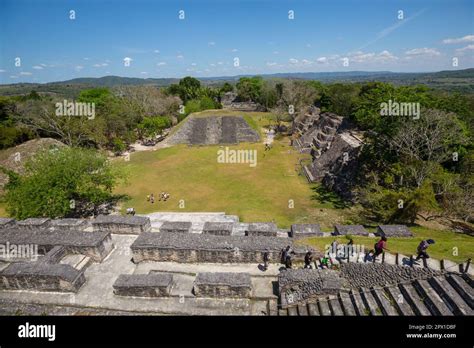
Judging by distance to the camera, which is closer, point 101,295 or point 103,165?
point 101,295

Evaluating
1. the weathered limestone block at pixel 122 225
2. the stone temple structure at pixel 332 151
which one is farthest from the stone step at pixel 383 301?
the stone temple structure at pixel 332 151

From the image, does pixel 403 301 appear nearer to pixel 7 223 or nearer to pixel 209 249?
pixel 209 249

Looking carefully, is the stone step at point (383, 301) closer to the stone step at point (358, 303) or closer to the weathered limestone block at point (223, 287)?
the stone step at point (358, 303)

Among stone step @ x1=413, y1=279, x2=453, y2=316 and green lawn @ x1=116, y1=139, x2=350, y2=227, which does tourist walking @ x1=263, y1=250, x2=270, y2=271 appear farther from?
green lawn @ x1=116, y1=139, x2=350, y2=227

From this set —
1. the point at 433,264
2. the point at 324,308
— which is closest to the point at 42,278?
the point at 324,308
